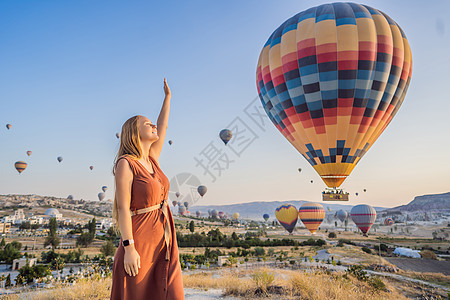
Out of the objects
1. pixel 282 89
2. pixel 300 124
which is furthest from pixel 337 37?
pixel 300 124

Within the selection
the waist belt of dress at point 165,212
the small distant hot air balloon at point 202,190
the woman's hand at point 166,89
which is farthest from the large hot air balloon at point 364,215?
the waist belt of dress at point 165,212

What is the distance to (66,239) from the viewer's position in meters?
51.2

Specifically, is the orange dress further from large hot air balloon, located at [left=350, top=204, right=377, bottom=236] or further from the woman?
large hot air balloon, located at [left=350, top=204, right=377, bottom=236]

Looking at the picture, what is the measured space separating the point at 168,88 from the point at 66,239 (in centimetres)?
5750

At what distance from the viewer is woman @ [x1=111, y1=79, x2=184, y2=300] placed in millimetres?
2420

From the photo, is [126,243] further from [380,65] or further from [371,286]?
[380,65]

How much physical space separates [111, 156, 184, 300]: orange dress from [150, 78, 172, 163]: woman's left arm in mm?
516

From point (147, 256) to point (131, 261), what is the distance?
18 centimetres

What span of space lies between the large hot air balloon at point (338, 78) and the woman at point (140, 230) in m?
13.6

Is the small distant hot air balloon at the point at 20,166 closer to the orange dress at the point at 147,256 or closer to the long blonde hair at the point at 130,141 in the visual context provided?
the long blonde hair at the point at 130,141

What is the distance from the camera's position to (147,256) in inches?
99.6

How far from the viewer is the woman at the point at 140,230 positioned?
2.42 m

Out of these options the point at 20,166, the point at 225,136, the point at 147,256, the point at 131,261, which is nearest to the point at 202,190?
the point at 225,136

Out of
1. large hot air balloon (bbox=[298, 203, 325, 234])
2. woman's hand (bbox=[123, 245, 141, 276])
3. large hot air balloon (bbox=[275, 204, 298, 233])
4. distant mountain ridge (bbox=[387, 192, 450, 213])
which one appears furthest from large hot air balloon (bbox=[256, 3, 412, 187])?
distant mountain ridge (bbox=[387, 192, 450, 213])
